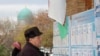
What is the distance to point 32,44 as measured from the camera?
6273 millimetres

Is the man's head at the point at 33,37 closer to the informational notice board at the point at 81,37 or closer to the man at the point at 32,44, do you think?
the man at the point at 32,44

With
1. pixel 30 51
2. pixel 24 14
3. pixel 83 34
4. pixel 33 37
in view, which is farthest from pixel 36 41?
pixel 24 14

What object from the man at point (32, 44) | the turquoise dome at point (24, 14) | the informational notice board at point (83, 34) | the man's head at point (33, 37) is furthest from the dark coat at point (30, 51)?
the turquoise dome at point (24, 14)

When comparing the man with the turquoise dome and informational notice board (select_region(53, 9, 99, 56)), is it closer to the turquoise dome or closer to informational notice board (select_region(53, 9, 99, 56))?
informational notice board (select_region(53, 9, 99, 56))

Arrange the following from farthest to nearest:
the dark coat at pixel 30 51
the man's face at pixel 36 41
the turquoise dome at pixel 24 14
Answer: the turquoise dome at pixel 24 14, the man's face at pixel 36 41, the dark coat at pixel 30 51

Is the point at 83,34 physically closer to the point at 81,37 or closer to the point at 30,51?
the point at 81,37

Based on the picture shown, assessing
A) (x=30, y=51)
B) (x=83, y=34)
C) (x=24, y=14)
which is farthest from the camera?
(x=24, y=14)

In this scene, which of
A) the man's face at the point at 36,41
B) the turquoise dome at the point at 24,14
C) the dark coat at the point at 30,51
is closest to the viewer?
the dark coat at the point at 30,51

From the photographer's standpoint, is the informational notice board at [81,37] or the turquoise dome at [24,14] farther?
the turquoise dome at [24,14]

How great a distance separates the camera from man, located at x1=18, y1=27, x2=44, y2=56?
6135 mm

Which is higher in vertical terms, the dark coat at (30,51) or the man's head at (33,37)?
the man's head at (33,37)

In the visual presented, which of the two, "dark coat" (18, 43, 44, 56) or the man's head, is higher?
the man's head

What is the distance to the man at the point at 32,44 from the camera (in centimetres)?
614

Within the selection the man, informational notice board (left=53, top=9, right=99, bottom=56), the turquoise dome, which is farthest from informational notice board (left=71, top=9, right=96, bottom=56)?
the turquoise dome
